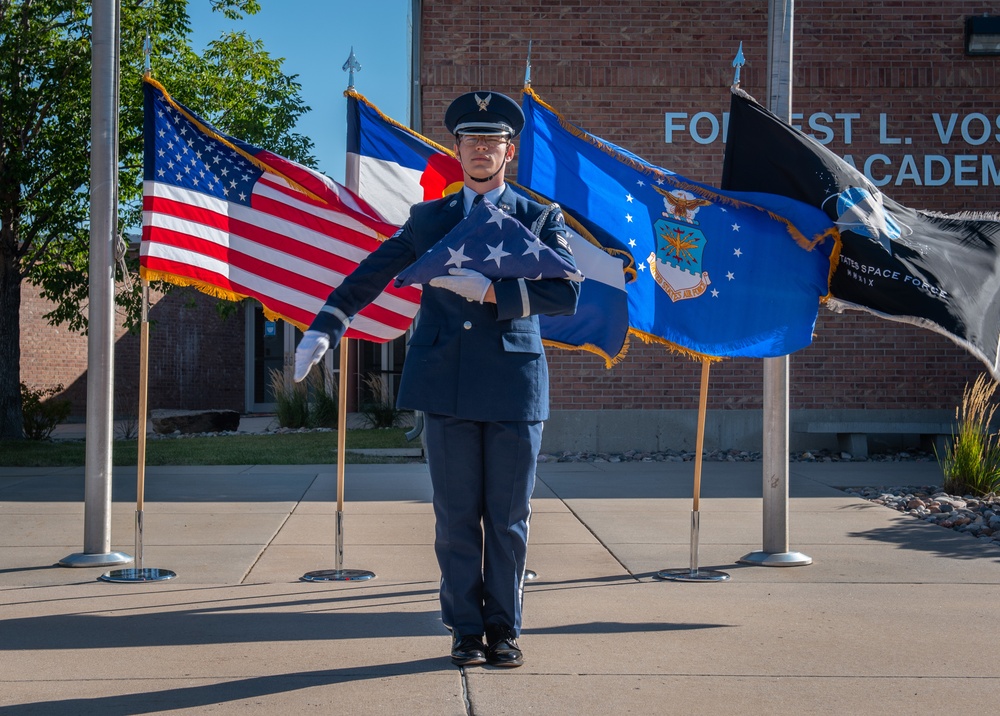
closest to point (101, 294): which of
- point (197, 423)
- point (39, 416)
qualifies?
point (39, 416)

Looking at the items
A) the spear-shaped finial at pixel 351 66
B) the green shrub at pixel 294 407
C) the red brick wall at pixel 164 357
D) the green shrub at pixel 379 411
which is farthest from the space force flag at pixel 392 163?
the red brick wall at pixel 164 357

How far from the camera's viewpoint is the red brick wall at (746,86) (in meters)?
13.5

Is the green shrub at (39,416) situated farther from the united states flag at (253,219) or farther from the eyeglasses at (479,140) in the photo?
the eyeglasses at (479,140)

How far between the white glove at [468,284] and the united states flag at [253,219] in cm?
238

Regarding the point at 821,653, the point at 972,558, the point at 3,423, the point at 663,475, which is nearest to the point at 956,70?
the point at 663,475

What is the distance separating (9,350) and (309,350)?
13.6 meters

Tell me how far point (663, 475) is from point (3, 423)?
10073 millimetres

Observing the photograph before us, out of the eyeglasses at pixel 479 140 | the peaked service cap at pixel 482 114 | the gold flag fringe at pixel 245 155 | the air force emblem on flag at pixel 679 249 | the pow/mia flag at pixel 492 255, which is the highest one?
the gold flag fringe at pixel 245 155

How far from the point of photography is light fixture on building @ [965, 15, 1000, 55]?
13.6 m

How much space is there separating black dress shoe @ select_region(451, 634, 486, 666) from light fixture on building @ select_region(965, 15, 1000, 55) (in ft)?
39.1

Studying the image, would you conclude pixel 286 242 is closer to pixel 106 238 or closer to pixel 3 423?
pixel 106 238

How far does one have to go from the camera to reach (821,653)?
455 centimetres

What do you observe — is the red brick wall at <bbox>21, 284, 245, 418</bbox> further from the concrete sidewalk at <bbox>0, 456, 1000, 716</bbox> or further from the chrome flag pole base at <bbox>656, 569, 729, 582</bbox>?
the chrome flag pole base at <bbox>656, 569, 729, 582</bbox>

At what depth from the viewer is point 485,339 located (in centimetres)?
431
